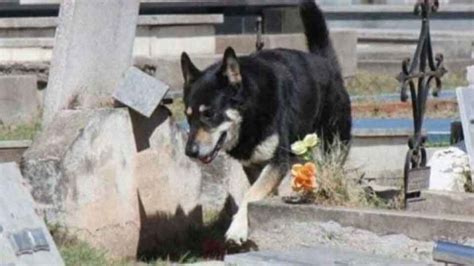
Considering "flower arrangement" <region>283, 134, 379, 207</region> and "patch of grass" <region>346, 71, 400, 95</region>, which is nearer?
"flower arrangement" <region>283, 134, 379, 207</region>

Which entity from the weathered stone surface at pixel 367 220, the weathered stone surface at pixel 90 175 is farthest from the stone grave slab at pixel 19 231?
the weathered stone surface at pixel 367 220

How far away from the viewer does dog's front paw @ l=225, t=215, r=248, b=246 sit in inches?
355

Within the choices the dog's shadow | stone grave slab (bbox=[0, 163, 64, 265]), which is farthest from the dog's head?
stone grave slab (bbox=[0, 163, 64, 265])

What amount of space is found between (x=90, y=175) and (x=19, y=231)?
2.06 m

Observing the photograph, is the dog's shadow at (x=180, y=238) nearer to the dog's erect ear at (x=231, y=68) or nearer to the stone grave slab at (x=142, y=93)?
the stone grave slab at (x=142, y=93)

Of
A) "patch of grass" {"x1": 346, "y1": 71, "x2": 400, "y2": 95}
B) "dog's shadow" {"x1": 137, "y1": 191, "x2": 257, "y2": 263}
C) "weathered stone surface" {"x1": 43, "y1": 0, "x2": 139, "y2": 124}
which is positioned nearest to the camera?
"dog's shadow" {"x1": 137, "y1": 191, "x2": 257, "y2": 263}

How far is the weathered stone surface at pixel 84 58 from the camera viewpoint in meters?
9.94

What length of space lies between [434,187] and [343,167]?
741 millimetres

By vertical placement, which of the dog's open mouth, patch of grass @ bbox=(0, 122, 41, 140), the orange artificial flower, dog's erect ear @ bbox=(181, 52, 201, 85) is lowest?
patch of grass @ bbox=(0, 122, 41, 140)

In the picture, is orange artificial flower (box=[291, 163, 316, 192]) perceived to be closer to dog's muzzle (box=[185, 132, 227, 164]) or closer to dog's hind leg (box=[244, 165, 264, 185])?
dog's muzzle (box=[185, 132, 227, 164])

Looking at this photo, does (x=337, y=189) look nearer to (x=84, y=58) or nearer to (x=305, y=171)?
(x=305, y=171)

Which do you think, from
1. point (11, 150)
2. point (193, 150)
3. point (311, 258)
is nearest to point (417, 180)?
point (193, 150)

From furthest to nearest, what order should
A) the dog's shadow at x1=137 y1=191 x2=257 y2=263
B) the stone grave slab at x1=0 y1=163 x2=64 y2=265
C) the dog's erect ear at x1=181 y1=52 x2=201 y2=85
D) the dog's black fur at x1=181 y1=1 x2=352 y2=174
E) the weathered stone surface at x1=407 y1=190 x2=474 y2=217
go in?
the dog's shadow at x1=137 y1=191 x2=257 y2=263 < the dog's erect ear at x1=181 y1=52 x2=201 y2=85 < the dog's black fur at x1=181 y1=1 x2=352 y2=174 < the weathered stone surface at x1=407 y1=190 x2=474 y2=217 < the stone grave slab at x1=0 y1=163 x2=64 y2=265

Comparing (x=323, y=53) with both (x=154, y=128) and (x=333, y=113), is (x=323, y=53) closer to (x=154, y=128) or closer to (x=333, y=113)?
(x=333, y=113)
